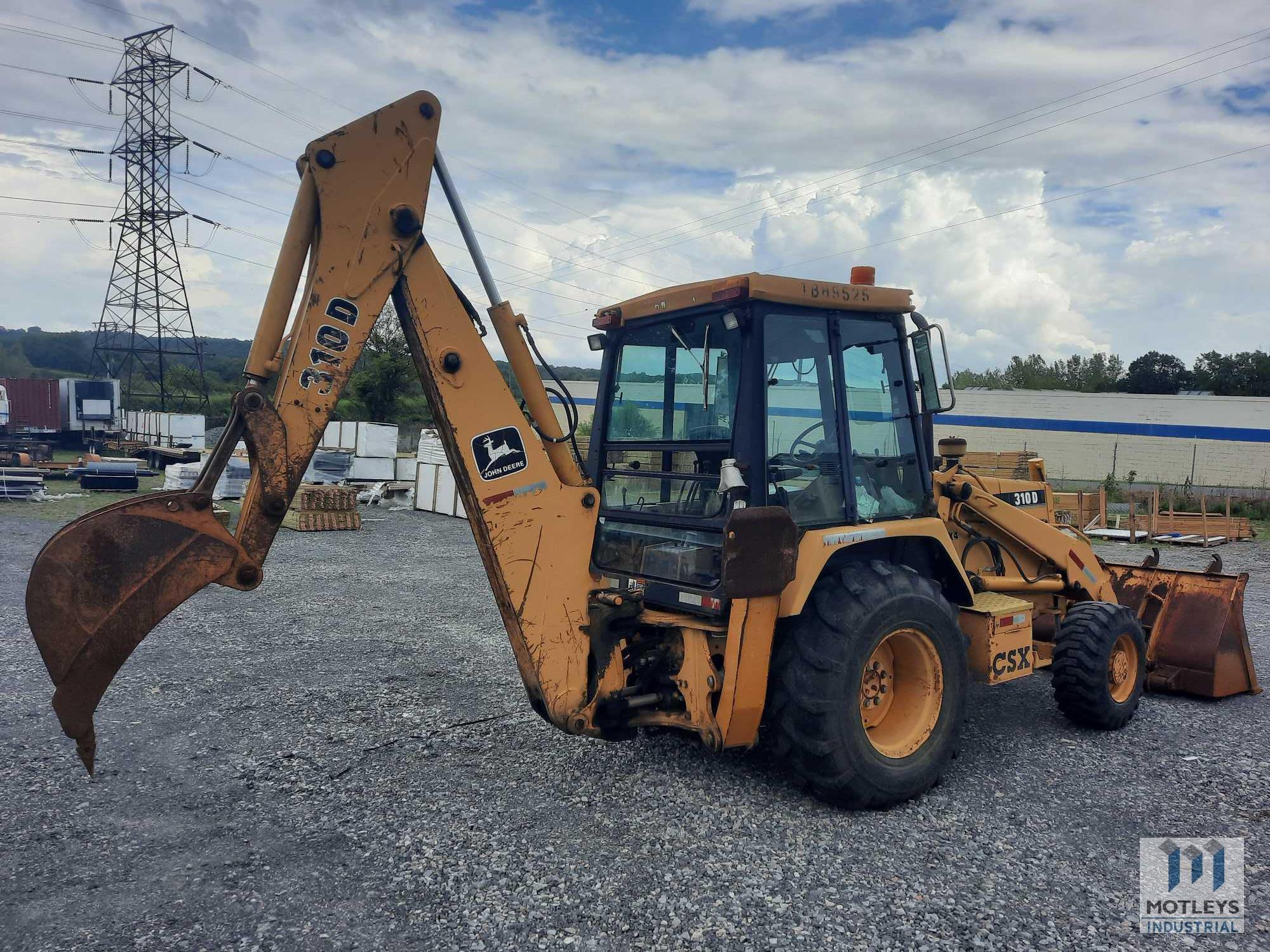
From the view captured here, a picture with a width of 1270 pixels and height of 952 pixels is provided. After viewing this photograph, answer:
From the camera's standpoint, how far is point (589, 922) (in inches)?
133

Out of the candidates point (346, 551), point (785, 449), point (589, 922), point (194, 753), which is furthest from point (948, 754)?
point (346, 551)

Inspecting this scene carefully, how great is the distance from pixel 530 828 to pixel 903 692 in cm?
217

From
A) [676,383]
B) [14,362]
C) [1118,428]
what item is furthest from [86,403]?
[14,362]

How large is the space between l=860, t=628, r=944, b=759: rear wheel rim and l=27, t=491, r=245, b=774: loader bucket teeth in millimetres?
3314

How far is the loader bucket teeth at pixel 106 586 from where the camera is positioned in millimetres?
3271

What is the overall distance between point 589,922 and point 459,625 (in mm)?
5546

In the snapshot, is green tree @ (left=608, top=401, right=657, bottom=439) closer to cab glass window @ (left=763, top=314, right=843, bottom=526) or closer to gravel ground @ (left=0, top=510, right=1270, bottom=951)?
cab glass window @ (left=763, top=314, right=843, bottom=526)

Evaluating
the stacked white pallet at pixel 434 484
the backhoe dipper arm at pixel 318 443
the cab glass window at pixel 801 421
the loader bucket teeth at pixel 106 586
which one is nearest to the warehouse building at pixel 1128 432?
the stacked white pallet at pixel 434 484

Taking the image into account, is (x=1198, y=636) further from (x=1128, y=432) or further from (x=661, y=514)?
(x=1128, y=432)

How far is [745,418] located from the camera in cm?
444

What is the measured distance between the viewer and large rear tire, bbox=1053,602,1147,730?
Answer: 218 inches

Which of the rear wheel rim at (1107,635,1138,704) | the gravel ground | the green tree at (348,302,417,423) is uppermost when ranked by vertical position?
the green tree at (348,302,417,423)

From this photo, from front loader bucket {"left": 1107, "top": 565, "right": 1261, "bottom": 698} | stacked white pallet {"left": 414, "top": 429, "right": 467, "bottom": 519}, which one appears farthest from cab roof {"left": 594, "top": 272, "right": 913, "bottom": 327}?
stacked white pallet {"left": 414, "top": 429, "right": 467, "bottom": 519}

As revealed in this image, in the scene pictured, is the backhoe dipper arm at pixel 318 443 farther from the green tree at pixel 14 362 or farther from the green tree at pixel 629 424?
the green tree at pixel 14 362
